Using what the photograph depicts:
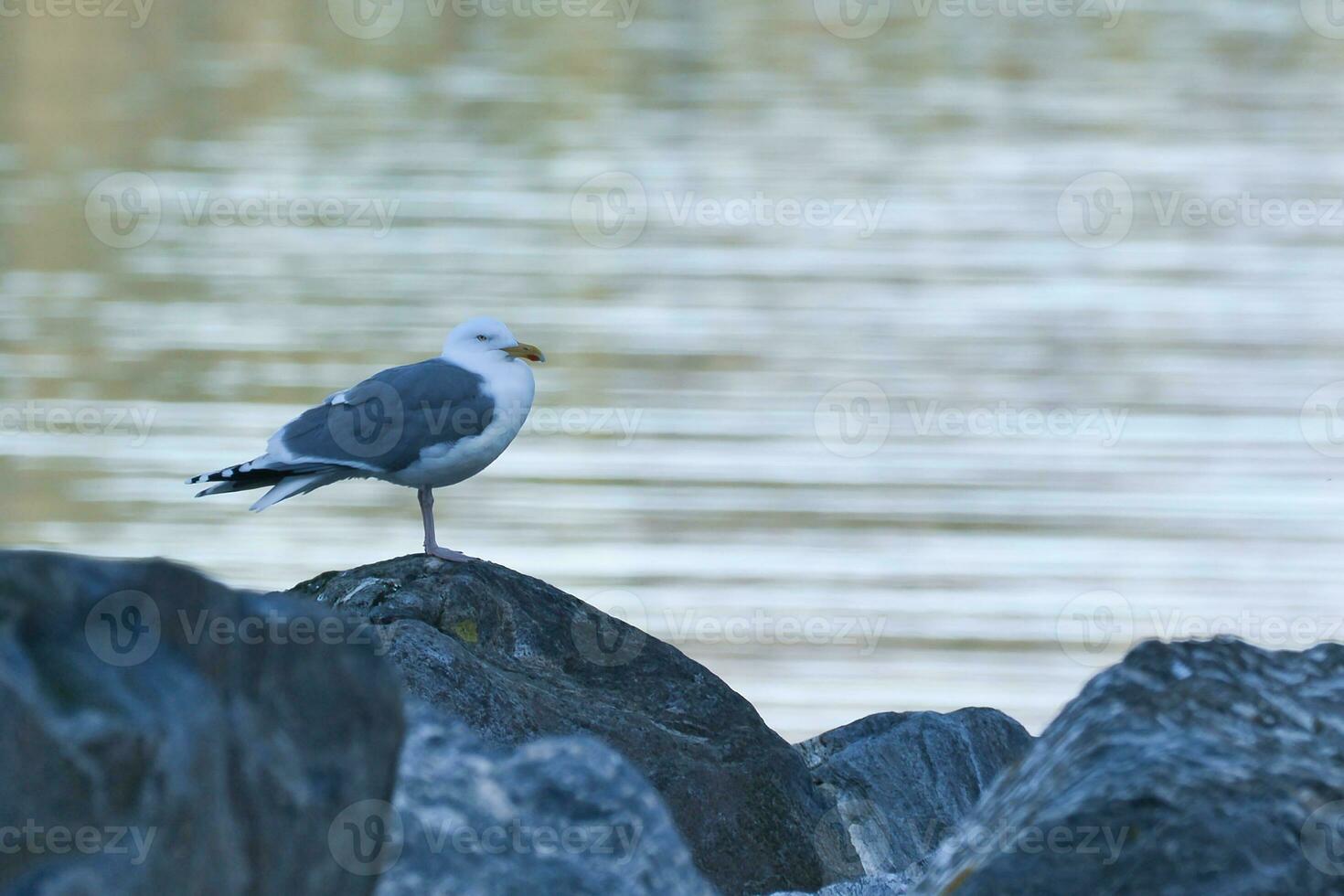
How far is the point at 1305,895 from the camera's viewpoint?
2.89 m

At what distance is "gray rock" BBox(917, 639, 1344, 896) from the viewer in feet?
9.58

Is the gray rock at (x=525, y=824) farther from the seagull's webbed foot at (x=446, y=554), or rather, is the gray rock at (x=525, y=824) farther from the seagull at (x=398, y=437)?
the seagull at (x=398, y=437)

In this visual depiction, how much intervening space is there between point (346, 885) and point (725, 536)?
5704 mm

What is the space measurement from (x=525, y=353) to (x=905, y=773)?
6.78ft

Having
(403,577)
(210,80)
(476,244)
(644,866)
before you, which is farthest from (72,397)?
(210,80)

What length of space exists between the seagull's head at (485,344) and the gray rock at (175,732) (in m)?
3.94

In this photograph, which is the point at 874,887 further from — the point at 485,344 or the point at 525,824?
the point at 485,344

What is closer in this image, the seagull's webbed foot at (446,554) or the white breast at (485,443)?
the seagull's webbed foot at (446,554)

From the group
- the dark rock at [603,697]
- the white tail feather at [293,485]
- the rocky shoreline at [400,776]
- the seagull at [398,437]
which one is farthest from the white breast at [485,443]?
the rocky shoreline at [400,776]

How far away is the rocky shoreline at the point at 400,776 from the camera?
238cm

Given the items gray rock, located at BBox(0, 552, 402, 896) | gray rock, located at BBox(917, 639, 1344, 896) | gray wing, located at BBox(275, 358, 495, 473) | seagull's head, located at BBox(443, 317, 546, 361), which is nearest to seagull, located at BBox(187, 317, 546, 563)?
gray wing, located at BBox(275, 358, 495, 473)

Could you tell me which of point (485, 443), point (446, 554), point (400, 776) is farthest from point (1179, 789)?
point (485, 443)

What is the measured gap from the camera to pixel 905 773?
5852 mm

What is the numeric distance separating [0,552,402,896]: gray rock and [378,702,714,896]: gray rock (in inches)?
12.6
